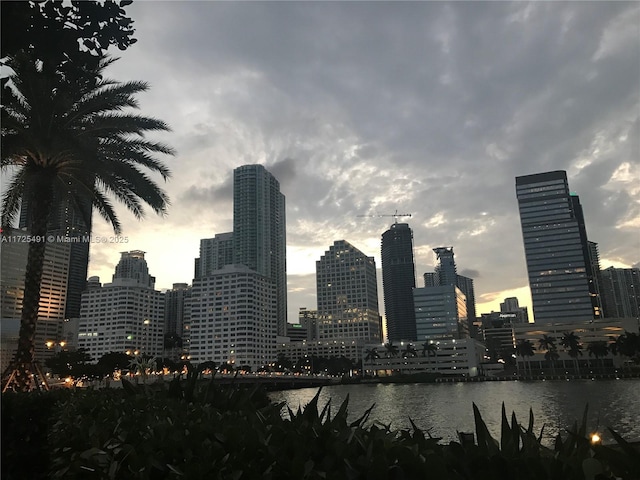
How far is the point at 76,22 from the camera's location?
5.44 meters

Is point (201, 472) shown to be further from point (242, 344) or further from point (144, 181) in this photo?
point (242, 344)

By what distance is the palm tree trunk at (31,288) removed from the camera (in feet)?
45.8

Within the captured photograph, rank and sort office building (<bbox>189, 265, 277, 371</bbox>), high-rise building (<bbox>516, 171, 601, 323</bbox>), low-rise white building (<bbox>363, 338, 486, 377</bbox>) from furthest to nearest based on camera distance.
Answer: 1. high-rise building (<bbox>516, 171, 601, 323</bbox>)
2. office building (<bbox>189, 265, 277, 371</bbox>)
3. low-rise white building (<bbox>363, 338, 486, 377</bbox>)

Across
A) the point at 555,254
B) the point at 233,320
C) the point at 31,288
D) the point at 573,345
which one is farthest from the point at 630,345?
the point at 31,288

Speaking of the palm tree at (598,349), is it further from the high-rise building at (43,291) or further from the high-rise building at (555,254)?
the high-rise building at (43,291)

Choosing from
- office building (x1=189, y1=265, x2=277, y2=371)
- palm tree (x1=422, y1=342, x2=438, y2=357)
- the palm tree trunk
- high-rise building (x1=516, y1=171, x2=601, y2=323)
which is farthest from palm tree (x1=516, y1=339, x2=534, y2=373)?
the palm tree trunk

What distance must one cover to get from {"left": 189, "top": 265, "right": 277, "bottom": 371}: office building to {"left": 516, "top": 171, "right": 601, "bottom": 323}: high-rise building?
104 metres

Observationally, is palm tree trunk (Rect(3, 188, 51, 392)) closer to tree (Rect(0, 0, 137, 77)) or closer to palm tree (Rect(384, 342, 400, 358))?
tree (Rect(0, 0, 137, 77))

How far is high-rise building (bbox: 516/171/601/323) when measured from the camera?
171875 millimetres

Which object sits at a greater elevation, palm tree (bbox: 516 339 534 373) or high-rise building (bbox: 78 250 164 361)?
high-rise building (bbox: 78 250 164 361)

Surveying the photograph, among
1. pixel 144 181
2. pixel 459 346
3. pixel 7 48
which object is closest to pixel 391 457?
pixel 7 48

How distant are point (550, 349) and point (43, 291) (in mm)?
144832

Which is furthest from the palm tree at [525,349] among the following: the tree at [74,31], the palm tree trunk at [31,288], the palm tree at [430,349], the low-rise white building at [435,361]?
the tree at [74,31]

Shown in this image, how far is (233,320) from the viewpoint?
173250 mm
